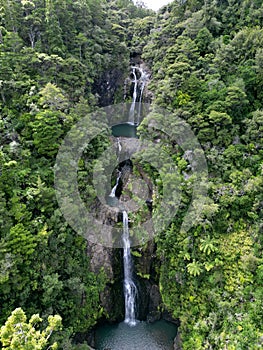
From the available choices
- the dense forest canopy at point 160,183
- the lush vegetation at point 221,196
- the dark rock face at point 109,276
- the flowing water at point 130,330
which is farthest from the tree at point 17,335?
the flowing water at point 130,330

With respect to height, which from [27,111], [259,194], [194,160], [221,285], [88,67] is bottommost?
[221,285]

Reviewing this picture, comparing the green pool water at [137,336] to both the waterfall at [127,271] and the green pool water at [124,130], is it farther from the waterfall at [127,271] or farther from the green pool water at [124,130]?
the green pool water at [124,130]

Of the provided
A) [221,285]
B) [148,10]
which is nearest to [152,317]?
[221,285]

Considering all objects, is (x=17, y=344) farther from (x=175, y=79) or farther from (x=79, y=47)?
(x=79, y=47)

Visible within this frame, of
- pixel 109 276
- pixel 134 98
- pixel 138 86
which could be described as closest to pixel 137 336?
pixel 109 276

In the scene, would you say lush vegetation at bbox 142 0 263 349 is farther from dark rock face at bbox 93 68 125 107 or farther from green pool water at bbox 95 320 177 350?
dark rock face at bbox 93 68 125 107
